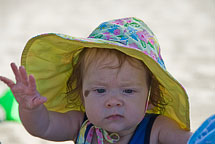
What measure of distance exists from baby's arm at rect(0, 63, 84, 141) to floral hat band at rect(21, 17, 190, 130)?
110 millimetres

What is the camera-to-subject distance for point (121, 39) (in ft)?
6.61

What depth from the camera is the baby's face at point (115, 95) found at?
205cm

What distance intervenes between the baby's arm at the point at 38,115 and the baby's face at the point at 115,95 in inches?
→ 9.7

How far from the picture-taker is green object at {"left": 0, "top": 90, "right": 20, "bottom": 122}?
3.75 meters

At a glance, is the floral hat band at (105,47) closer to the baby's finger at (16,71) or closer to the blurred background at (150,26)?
the baby's finger at (16,71)

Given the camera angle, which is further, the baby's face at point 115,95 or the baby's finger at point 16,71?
the baby's face at point 115,95

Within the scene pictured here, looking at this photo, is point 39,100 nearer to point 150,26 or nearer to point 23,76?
point 23,76

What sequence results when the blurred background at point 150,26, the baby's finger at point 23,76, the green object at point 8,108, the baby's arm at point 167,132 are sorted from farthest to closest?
the blurred background at point 150,26 → the green object at point 8,108 → the baby's arm at point 167,132 → the baby's finger at point 23,76

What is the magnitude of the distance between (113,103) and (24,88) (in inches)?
16.3

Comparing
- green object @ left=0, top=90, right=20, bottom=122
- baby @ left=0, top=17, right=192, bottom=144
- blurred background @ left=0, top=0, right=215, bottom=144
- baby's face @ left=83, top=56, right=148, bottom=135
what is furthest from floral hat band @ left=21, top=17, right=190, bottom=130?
green object @ left=0, top=90, right=20, bottom=122

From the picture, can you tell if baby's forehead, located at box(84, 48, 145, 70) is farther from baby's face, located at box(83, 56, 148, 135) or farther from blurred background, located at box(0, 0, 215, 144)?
blurred background, located at box(0, 0, 215, 144)

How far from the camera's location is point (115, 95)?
205 centimetres

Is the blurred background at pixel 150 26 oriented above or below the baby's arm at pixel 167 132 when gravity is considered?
above

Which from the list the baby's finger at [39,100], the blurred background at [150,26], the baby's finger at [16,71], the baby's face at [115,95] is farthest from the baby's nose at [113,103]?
the blurred background at [150,26]
